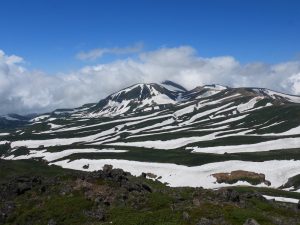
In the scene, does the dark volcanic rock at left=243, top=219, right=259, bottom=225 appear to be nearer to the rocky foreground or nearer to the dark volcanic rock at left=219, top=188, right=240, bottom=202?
the rocky foreground

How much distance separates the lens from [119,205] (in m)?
40.8

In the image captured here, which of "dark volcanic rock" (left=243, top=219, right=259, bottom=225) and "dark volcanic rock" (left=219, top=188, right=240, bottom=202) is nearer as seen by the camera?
"dark volcanic rock" (left=243, top=219, right=259, bottom=225)

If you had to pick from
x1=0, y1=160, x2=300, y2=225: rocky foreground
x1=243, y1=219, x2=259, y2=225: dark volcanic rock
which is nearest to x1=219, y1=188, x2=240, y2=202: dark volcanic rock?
x1=0, y1=160, x2=300, y2=225: rocky foreground

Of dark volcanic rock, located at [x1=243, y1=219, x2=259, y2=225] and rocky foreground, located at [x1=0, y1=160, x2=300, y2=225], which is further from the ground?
rocky foreground, located at [x1=0, y1=160, x2=300, y2=225]

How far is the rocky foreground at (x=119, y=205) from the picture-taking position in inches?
1410

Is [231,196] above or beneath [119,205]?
above

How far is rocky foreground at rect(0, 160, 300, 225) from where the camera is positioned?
35.8 meters

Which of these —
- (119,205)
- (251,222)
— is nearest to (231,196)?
(251,222)

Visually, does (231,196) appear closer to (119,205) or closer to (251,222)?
(251,222)

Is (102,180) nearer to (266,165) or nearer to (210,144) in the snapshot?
(266,165)

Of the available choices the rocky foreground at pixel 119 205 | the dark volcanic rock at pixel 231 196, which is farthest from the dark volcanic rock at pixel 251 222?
the dark volcanic rock at pixel 231 196

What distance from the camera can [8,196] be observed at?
4919 cm

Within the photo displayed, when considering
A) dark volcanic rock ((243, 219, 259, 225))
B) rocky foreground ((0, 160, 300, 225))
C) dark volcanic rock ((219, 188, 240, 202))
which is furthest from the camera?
dark volcanic rock ((219, 188, 240, 202))

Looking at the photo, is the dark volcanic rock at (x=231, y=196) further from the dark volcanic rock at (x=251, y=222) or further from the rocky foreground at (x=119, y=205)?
the dark volcanic rock at (x=251, y=222)
